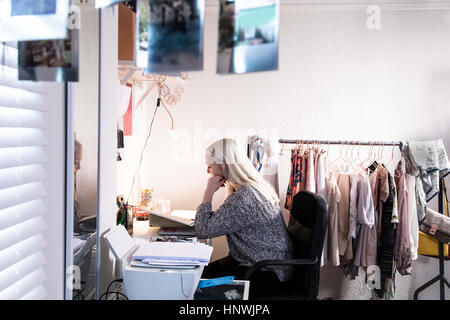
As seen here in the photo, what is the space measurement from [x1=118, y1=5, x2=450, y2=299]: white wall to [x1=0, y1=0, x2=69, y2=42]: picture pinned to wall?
2139 mm

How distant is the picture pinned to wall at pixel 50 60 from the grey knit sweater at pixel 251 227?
128 centimetres

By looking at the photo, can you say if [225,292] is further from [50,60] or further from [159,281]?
[50,60]

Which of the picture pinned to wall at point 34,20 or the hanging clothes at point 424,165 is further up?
the picture pinned to wall at point 34,20

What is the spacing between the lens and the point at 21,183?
96 centimetres

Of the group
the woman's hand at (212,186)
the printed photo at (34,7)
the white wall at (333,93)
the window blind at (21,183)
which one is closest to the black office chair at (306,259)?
the woman's hand at (212,186)

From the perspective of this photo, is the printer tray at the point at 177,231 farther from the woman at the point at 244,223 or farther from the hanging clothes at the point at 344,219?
the hanging clothes at the point at 344,219

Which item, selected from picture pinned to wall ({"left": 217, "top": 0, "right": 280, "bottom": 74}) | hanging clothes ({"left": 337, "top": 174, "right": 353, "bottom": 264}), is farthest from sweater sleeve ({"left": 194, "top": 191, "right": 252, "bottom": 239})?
picture pinned to wall ({"left": 217, "top": 0, "right": 280, "bottom": 74})

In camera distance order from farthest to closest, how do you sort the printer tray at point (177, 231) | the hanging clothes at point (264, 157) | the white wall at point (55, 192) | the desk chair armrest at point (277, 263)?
the hanging clothes at point (264, 157) → the printer tray at point (177, 231) → the desk chair armrest at point (277, 263) → the white wall at point (55, 192)

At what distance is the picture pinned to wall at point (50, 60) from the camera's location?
69 centimetres

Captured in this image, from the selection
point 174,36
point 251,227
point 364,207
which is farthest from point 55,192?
point 364,207

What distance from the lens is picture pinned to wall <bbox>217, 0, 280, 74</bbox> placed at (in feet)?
2.13

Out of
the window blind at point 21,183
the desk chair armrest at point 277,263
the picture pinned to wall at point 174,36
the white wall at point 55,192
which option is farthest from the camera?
the desk chair armrest at point 277,263

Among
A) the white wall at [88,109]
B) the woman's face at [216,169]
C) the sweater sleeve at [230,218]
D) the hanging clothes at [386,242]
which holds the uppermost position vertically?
the white wall at [88,109]
